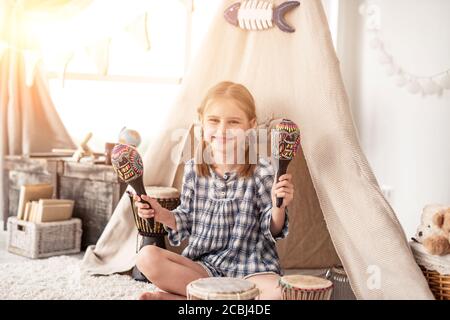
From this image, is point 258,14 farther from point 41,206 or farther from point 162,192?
point 41,206

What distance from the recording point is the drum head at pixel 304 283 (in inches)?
57.1

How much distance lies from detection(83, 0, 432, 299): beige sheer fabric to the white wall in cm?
76

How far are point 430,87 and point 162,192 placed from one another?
1.59m

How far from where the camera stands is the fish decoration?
2.16 meters

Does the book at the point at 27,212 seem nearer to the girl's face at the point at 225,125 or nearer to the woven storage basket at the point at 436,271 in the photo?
the girl's face at the point at 225,125

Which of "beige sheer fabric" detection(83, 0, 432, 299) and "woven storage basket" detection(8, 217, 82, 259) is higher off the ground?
"beige sheer fabric" detection(83, 0, 432, 299)

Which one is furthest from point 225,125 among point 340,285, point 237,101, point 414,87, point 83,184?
point 414,87

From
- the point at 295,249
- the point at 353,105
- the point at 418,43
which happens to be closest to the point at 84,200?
the point at 295,249

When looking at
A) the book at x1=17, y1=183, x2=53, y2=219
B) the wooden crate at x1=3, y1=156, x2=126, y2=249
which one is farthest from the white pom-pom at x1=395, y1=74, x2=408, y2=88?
the book at x1=17, y1=183, x2=53, y2=219

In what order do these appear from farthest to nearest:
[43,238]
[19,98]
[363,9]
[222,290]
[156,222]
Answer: [19,98]
[363,9]
[43,238]
[156,222]
[222,290]

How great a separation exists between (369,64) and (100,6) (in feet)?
5.64

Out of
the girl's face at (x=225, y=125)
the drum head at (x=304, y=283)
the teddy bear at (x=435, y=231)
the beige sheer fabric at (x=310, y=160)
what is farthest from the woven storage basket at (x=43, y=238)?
the teddy bear at (x=435, y=231)

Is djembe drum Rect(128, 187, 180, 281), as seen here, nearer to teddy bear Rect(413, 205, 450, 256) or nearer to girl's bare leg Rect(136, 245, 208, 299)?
girl's bare leg Rect(136, 245, 208, 299)

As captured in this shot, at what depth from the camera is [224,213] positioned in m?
1.86
